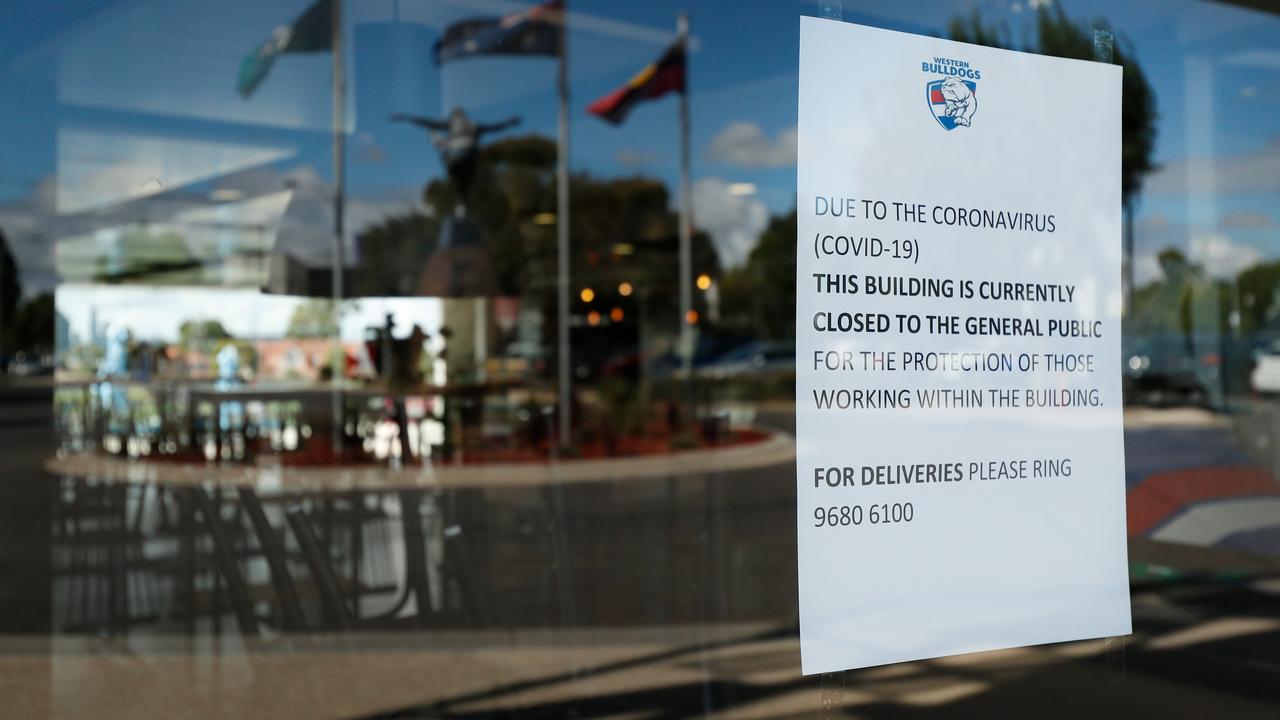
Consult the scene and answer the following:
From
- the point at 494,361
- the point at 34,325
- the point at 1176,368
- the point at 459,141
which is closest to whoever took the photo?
the point at 1176,368

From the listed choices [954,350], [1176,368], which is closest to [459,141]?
[1176,368]

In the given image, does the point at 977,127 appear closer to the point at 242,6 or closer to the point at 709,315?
the point at 242,6

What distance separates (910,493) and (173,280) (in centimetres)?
1123

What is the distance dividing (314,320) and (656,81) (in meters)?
4.59

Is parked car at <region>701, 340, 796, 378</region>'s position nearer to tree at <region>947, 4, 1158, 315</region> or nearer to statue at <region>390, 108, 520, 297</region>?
statue at <region>390, 108, 520, 297</region>

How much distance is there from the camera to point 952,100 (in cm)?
171

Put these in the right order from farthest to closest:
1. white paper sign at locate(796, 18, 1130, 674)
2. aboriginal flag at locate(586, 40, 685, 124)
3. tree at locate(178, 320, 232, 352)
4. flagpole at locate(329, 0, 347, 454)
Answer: aboriginal flag at locate(586, 40, 685, 124)
tree at locate(178, 320, 232, 352)
flagpole at locate(329, 0, 347, 454)
white paper sign at locate(796, 18, 1130, 674)

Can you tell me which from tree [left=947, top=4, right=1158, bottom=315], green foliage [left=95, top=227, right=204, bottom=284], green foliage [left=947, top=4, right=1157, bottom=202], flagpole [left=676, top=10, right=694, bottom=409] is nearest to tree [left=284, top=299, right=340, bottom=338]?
green foliage [left=95, top=227, right=204, bottom=284]

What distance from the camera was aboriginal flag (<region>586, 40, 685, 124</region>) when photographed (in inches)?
470

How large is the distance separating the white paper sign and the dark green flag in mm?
9292

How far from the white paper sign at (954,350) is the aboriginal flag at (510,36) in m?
8.75

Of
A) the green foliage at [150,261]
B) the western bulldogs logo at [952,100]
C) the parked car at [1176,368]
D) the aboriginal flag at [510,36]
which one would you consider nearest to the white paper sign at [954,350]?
the western bulldogs logo at [952,100]

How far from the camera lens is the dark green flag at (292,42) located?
393 inches

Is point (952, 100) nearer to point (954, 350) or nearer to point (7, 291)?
point (954, 350)
